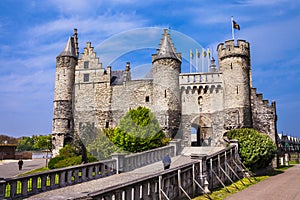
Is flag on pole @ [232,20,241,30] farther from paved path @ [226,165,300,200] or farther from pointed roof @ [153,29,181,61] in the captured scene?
paved path @ [226,165,300,200]

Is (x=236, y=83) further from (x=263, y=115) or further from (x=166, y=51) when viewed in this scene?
(x=166, y=51)

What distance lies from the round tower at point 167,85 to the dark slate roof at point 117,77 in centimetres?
541

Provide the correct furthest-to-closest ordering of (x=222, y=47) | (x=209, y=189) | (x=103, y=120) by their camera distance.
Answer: (x=103, y=120)
(x=222, y=47)
(x=209, y=189)

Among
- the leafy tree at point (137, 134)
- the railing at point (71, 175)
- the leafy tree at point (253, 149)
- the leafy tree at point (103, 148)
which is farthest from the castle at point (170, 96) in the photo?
the railing at point (71, 175)

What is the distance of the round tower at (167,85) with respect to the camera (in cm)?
3131

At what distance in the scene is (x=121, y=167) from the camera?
16984 millimetres

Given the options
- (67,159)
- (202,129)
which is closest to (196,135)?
(202,129)

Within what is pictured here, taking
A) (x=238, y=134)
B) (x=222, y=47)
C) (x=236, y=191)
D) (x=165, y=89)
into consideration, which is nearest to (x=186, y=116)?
(x=165, y=89)

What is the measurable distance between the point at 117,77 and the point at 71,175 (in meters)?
24.3

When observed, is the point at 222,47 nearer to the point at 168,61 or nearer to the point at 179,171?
the point at 168,61

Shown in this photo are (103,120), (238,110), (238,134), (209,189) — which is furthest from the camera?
(103,120)

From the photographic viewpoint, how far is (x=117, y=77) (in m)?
37.3

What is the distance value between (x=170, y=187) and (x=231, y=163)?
8103 mm

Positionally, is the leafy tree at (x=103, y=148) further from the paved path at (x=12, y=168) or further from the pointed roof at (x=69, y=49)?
the pointed roof at (x=69, y=49)
